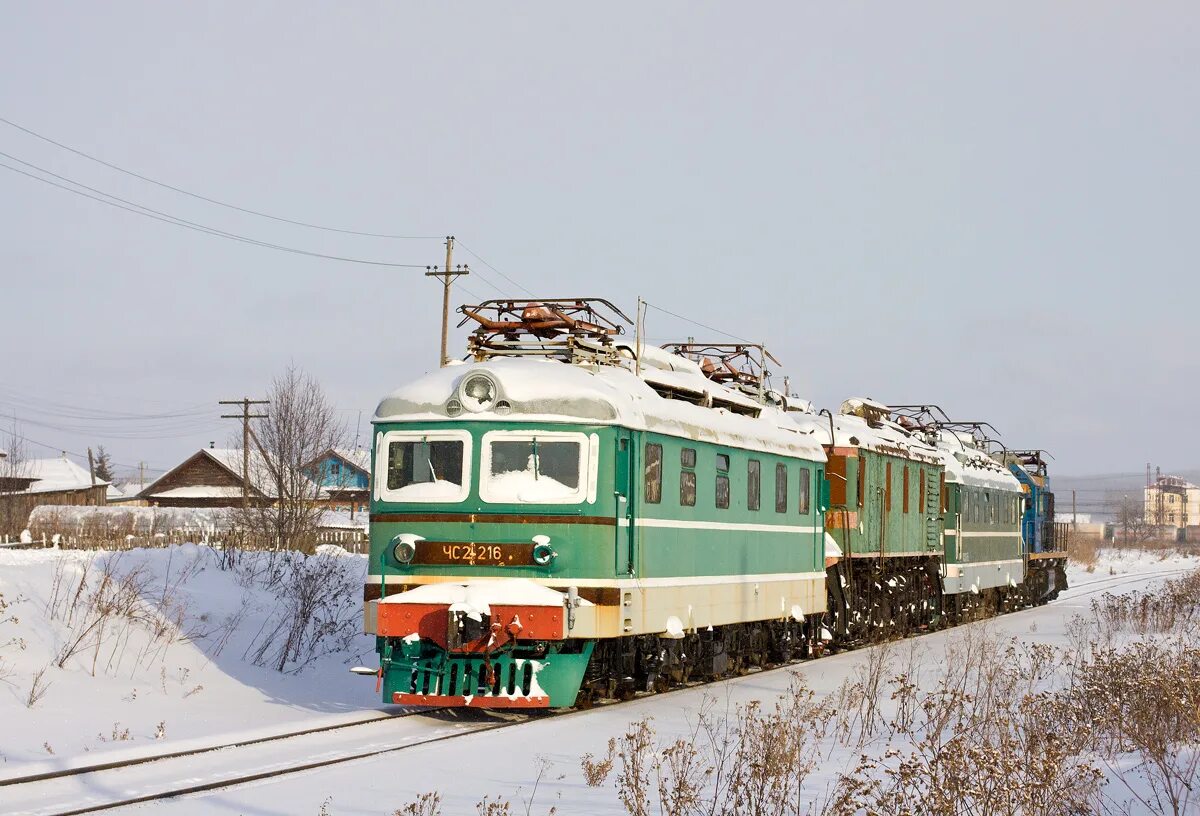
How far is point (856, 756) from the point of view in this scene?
12.5 meters

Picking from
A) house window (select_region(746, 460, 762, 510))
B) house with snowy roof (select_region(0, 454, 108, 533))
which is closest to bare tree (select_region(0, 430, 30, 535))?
house with snowy roof (select_region(0, 454, 108, 533))

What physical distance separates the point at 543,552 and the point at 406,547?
140cm

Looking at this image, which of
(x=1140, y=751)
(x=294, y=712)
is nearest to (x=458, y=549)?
(x=294, y=712)

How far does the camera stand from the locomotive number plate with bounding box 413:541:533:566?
14445 mm

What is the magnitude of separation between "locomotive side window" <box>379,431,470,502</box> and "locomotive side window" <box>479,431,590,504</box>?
0.83 feet

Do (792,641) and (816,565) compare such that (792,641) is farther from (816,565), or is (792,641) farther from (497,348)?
(497,348)

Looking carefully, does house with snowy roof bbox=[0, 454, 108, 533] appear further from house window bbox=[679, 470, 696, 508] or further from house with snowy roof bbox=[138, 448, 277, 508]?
house window bbox=[679, 470, 696, 508]

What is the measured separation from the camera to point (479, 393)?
48.5ft

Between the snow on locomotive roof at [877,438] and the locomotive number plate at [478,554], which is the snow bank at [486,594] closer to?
the locomotive number plate at [478,554]

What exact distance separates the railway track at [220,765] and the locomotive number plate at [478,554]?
1533 millimetres

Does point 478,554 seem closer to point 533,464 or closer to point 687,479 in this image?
point 533,464

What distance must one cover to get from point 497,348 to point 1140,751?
7988mm

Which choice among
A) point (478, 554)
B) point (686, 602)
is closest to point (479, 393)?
point (478, 554)

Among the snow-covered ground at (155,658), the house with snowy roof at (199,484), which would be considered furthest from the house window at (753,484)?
the house with snowy roof at (199,484)
